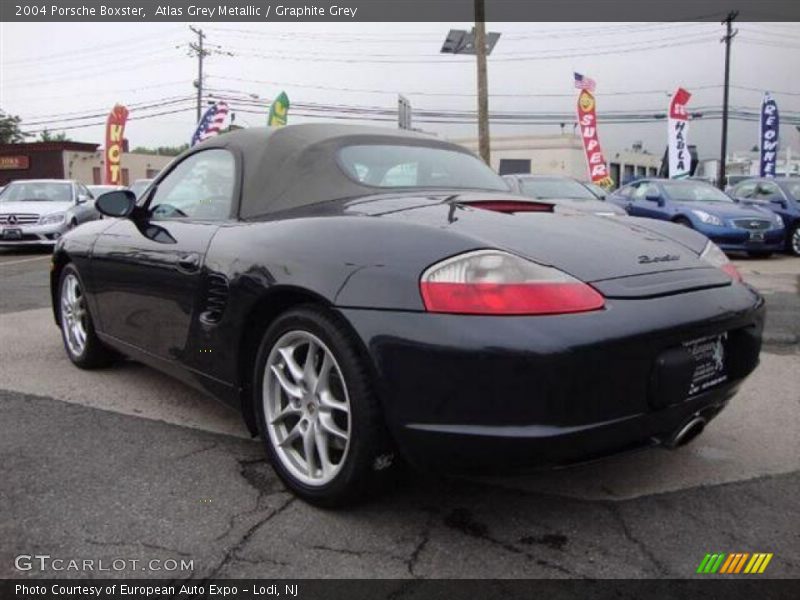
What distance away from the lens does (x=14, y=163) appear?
39.2 metres

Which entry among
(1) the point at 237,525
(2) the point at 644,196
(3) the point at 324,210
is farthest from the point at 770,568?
(2) the point at 644,196

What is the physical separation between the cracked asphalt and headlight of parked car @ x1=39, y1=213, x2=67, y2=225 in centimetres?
1112

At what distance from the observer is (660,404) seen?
222cm

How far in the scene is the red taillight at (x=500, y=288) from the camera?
2.10 metres

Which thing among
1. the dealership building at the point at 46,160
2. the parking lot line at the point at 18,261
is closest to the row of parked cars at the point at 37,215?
the parking lot line at the point at 18,261

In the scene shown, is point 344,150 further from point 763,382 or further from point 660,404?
point 763,382

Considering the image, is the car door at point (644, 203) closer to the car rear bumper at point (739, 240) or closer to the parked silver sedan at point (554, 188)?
the parked silver sedan at point (554, 188)

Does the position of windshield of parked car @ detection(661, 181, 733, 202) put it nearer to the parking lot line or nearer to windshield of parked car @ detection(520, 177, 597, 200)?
windshield of parked car @ detection(520, 177, 597, 200)

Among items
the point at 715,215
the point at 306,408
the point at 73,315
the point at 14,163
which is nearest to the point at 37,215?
the point at 73,315

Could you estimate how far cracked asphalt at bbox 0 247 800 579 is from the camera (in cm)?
220

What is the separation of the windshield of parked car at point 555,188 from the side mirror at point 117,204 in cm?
919

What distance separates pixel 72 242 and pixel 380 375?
296cm

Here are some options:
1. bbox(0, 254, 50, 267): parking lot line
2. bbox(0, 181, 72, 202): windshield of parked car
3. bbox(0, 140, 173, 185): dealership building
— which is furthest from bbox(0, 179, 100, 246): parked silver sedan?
bbox(0, 140, 173, 185): dealership building

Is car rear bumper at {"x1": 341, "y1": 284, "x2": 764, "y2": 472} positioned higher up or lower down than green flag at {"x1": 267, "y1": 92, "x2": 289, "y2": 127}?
lower down
